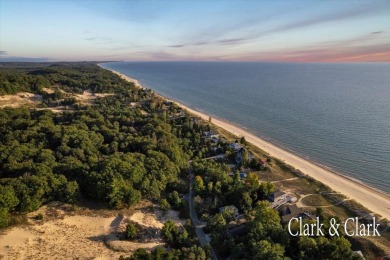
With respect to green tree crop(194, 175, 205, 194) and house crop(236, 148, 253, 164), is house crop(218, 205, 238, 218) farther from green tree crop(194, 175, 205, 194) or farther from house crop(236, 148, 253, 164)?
house crop(236, 148, 253, 164)

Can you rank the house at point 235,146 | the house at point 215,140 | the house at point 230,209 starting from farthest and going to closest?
the house at point 215,140 → the house at point 235,146 → the house at point 230,209

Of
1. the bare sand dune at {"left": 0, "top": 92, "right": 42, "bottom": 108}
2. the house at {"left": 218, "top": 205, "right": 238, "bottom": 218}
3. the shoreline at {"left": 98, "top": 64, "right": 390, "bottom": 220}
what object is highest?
the bare sand dune at {"left": 0, "top": 92, "right": 42, "bottom": 108}

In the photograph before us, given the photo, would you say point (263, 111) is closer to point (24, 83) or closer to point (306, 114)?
point (306, 114)

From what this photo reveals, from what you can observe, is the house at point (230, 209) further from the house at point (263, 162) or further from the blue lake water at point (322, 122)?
the blue lake water at point (322, 122)

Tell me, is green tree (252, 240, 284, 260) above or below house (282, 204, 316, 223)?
above

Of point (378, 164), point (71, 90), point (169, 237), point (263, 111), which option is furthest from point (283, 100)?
point (169, 237)

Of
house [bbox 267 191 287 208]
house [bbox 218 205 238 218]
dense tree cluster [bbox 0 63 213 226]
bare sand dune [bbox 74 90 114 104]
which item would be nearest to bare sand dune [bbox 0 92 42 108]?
bare sand dune [bbox 74 90 114 104]

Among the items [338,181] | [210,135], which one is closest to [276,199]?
[338,181]

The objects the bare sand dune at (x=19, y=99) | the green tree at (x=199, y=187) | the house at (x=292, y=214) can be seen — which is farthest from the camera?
the bare sand dune at (x=19, y=99)

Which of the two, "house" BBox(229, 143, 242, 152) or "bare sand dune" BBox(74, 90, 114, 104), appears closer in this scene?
"house" BBox(229, 143, 242, 152)

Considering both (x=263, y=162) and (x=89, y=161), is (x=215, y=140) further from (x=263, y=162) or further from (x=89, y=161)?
(x=89, y=161)

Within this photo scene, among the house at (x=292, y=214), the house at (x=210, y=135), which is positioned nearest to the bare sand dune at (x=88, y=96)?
the house at (x=210, y=135)
